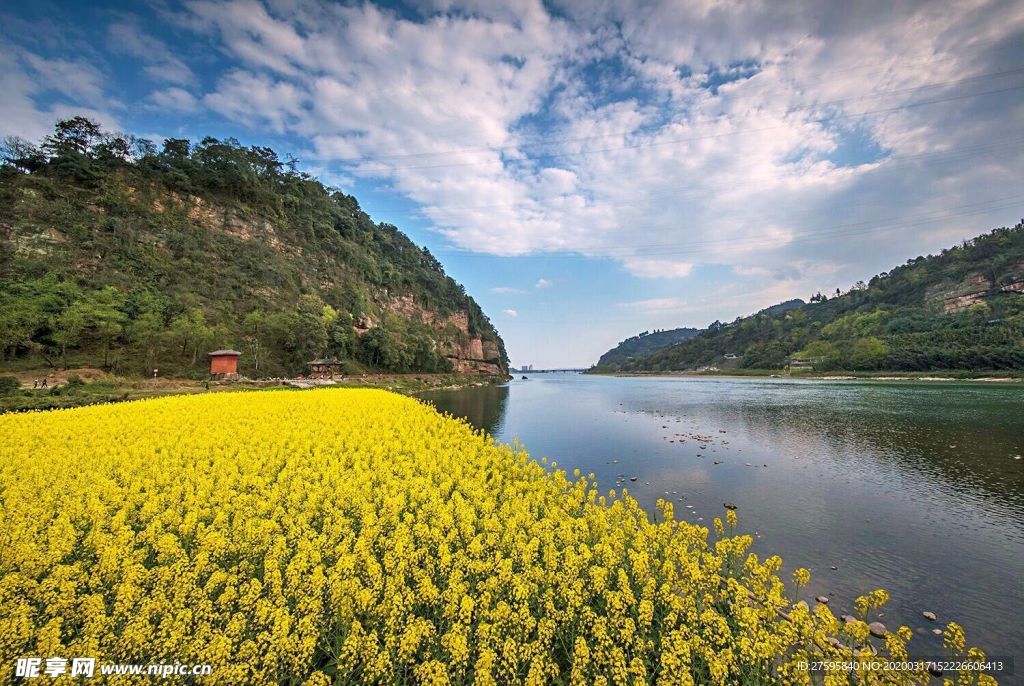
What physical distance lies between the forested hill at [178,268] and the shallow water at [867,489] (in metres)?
34.2

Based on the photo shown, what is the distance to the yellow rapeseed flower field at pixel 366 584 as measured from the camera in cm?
385

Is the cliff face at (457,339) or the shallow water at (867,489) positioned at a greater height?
the cliff face at (457,339)

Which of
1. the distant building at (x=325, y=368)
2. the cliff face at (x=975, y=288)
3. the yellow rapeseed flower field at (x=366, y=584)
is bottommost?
the yellow rapeseed flower field at (x=366, y=584)

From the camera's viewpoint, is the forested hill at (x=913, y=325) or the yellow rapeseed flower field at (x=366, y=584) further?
the forested hill at (x=913, y=325)

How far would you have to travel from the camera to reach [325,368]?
5188 cm

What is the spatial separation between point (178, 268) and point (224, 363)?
17943mm

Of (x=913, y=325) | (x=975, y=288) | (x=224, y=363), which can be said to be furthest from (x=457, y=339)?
(x=975, y=288)

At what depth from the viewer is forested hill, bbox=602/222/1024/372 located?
65938mm

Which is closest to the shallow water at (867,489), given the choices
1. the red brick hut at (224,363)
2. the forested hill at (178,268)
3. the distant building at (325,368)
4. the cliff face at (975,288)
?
the red brick hut at (224,363)

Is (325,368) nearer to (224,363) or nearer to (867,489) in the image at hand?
(224,363)

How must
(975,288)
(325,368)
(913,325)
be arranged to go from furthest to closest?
1. (975,288)
2. (913,325)
3. (325,368)

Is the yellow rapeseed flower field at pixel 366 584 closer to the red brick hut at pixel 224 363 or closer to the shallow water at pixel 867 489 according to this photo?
the shallow water at pixel 867 489

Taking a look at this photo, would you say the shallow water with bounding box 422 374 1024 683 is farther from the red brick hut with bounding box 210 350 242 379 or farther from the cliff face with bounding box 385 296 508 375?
the cliff face with bounding box 385 296 508 375

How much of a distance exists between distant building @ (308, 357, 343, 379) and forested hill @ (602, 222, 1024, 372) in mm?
98828
